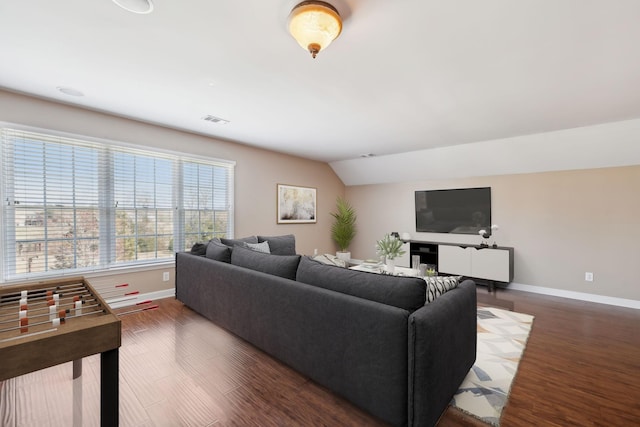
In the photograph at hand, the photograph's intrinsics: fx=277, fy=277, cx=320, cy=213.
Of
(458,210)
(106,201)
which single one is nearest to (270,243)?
(106,201)

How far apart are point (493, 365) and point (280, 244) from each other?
315 centimetres

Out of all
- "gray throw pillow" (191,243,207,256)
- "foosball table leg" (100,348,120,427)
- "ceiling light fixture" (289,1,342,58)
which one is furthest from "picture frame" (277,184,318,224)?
"foosball table leg" (100,348,120,427)

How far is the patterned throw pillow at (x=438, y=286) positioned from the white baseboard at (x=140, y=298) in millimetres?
3640

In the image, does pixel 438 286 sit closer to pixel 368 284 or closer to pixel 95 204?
pixel 368 284

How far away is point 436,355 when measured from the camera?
1.48 meters

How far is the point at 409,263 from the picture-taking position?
560cm

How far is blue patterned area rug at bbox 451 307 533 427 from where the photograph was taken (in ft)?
5.77

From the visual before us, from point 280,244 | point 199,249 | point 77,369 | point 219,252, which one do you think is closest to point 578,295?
point 280,244

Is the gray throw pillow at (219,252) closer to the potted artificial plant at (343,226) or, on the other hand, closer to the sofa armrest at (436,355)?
the sofa armrest at (436,355)

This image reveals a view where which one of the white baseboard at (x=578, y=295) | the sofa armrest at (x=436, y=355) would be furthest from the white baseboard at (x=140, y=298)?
the white baseboard at (x=578, y=295)

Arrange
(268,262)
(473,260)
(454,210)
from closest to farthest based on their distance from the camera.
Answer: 1. (268,262)
2. (473,260)
3. (454,210)

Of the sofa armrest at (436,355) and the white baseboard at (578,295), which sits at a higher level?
the sofa armrest at (436,355)

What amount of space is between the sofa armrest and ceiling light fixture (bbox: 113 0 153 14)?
2314 millimetres

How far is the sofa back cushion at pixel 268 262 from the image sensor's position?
2.31m
